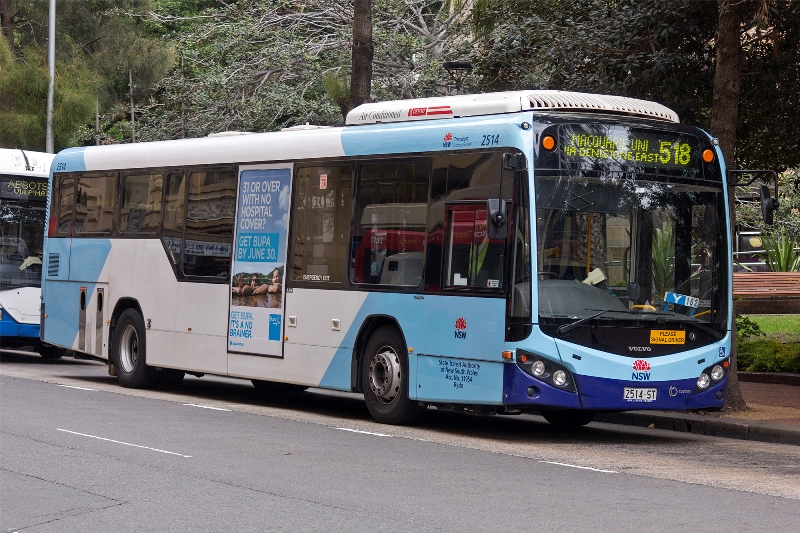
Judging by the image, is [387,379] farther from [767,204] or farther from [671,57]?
[671,57]

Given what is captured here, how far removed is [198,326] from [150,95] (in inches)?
861

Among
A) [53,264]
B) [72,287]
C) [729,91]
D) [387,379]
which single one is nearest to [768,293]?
[729,91]

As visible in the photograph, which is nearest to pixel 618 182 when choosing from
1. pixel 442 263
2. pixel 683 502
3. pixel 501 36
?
pixel 442 263

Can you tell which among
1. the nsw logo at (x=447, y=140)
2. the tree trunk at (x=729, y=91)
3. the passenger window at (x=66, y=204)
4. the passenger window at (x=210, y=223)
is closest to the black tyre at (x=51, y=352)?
the passenger window at (x=66, y=204)

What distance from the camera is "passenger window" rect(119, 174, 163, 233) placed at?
1666cm

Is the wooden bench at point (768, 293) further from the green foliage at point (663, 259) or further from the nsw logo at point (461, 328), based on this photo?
the nsw logo at point (461, 328)

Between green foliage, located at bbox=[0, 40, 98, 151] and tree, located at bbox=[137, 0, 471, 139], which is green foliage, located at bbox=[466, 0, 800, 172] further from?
green foliage, located at bbox=[0, 40, 98, 151]

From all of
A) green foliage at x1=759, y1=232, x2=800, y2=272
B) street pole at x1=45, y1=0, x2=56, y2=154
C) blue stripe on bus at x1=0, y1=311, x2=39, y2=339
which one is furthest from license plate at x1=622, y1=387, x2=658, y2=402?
street pole at x1=45, y1=0, x2=56, y2=154

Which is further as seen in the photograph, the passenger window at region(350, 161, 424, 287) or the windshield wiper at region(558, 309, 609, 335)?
the passenger window at region(350, 161, 424, 287)

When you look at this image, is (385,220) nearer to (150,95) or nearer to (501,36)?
(501,36)

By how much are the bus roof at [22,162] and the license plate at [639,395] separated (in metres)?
13.2

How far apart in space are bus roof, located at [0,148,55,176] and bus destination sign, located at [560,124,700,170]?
12.5 metres

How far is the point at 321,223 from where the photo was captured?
45.9ft

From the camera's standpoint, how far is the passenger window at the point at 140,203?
1666 centimetres
